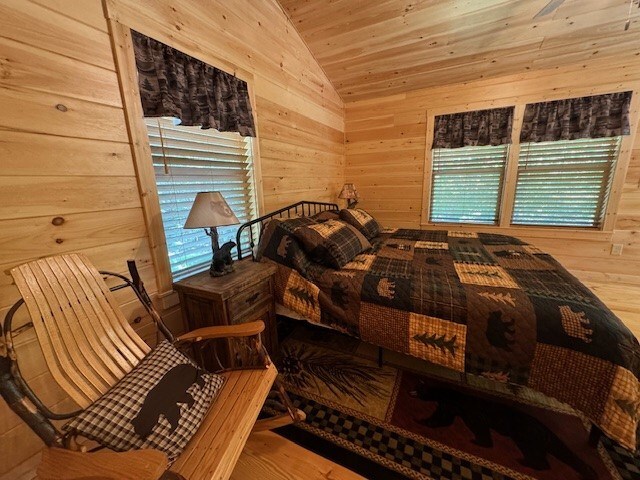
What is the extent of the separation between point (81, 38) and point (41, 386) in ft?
4.98

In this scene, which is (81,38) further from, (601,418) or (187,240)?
(601,418)

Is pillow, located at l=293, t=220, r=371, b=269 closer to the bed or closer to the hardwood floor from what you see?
the bed

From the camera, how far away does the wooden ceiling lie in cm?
218

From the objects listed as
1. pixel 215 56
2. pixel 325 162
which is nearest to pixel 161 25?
pixel 215 56

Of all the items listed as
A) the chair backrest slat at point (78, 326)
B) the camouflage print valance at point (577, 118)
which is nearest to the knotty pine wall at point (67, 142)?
the chair backrest slat at point (78, 326)

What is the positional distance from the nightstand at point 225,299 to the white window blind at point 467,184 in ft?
8.94

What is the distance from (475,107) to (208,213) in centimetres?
331

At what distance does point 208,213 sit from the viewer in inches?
55.0

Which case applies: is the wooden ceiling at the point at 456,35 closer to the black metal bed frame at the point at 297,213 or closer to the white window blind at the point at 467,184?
the white window blind at the point at 467,184

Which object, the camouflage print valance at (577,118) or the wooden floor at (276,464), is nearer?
the wooden floor at (276,464)

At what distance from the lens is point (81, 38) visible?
112 cm

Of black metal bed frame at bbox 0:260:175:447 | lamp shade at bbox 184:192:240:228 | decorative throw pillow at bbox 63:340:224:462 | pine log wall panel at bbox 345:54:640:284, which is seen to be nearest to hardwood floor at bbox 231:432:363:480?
decorative throw pillow at bbox 63:340:224:462

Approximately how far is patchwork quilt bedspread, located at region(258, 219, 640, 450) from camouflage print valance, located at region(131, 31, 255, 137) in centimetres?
80

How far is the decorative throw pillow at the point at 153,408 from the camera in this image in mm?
792
